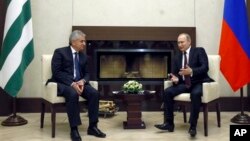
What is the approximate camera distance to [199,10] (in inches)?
234

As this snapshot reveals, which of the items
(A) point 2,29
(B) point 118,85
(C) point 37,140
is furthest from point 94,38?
(C) point 37,140

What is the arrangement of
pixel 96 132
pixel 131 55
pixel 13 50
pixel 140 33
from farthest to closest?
pixel 131 55, pixel 140 33, pixel 13 50, pixel 96 132

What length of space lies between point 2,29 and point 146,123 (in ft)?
8.52

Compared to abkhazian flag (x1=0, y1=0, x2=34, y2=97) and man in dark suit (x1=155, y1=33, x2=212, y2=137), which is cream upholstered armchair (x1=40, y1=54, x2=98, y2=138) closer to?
abkhazian flag (x1=0, y1=0, x2=34, y2=97)

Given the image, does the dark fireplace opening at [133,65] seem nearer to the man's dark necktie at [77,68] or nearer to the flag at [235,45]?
the flag at [235,45]

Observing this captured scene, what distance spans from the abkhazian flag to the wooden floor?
0.61m

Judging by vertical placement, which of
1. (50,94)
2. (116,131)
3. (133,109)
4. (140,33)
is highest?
(140,33)

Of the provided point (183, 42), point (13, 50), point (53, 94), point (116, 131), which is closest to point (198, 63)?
point (183, 42)

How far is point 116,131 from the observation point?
4.59 metres

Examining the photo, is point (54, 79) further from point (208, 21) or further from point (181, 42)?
point (208, 21)

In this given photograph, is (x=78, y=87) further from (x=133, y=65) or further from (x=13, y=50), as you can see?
(x=133, y=65)

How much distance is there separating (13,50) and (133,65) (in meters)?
2.07

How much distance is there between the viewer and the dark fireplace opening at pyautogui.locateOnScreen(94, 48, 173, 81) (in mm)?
6066

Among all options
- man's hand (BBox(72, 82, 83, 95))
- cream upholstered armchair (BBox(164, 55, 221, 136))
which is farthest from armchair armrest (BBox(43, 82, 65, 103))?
cream upholstered armchair (BBox(164, 55, 221, 136))
